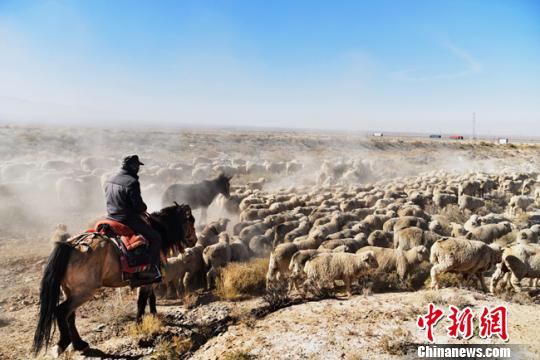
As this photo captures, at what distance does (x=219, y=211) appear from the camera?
1570 centimetres

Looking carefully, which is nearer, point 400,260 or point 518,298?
point 518,298

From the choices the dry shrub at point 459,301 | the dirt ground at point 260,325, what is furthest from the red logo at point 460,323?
the dry shrub at point 459,301

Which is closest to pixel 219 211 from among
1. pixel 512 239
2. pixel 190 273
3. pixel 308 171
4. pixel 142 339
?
pixel 190 273

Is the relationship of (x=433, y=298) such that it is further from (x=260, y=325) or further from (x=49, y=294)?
(x=49, y=294)

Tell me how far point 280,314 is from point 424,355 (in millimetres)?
2530

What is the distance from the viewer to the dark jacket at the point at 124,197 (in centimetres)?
587

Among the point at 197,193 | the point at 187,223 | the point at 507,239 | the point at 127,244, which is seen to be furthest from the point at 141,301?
the point at 507,239

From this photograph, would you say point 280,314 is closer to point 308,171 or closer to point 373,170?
point 308,171

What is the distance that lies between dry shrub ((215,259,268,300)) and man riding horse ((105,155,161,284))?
207 centimetres

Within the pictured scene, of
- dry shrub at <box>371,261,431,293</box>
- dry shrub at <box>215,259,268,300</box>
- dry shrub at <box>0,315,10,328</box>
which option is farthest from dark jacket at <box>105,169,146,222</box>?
dry shrub at <box>371,261,431,293</box>

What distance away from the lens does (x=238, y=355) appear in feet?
16.8

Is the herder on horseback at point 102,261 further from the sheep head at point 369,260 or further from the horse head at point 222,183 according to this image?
the horse head at point 222,183

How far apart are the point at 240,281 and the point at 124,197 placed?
11.2ft

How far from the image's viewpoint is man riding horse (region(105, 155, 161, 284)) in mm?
5891
